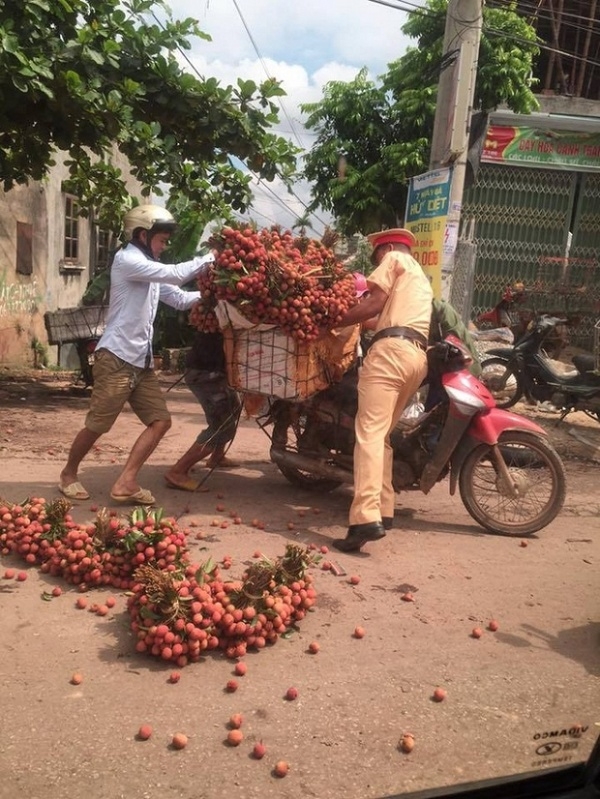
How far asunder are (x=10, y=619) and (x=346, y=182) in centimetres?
1237

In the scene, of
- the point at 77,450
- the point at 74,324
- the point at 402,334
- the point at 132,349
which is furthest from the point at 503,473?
the point at 74,324

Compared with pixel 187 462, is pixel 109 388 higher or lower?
higher

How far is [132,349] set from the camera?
4898 millimetres

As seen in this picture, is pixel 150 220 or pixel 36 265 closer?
pixel 150 220

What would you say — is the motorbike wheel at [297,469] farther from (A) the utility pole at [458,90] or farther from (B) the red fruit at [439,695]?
(A) the utility pole at [458,90]

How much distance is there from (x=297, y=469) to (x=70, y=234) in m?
11.3

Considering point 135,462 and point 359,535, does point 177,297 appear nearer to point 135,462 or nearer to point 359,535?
point 135,462

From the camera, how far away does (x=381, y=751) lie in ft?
8.51

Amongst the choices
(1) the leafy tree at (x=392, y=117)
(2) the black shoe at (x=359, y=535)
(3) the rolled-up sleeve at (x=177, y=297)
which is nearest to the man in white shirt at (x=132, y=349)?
(3) the rolled-up sleeve at (x=177, y=297)

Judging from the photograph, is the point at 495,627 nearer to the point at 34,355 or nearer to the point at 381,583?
the point at 381,583

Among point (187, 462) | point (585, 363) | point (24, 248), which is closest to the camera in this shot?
point (187, 462)

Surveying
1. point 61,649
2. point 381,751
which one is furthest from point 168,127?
point 381,751

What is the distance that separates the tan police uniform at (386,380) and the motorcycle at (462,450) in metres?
0.26

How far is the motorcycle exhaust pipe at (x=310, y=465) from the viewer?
502cm
